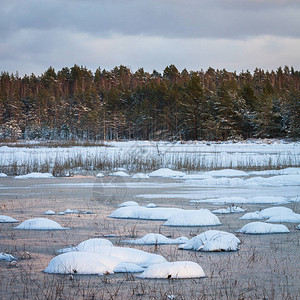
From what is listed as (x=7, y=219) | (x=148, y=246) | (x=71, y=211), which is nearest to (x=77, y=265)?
(x=148, y=246)

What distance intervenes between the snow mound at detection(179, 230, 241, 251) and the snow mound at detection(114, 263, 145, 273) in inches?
42.9

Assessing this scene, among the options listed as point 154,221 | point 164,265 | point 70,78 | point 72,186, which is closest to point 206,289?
point 164,265

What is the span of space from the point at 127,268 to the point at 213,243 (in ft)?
4.31

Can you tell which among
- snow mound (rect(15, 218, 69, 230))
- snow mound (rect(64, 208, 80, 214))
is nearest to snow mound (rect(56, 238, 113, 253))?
snow mound (rect(15, 218, 69, 230))

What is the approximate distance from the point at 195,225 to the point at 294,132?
137 ft

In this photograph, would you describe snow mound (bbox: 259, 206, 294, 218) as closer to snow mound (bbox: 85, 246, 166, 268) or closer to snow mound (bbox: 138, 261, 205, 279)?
snow mound (bbox: 85, 246, 166, 268)

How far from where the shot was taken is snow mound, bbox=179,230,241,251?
222 inches

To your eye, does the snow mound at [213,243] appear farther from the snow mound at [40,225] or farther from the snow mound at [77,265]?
the snow mound at [40,225]

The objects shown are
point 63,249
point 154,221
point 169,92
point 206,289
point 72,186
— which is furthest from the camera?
point 169,92

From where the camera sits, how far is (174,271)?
4.45 meters

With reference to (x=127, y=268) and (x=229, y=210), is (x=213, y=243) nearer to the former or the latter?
(x=127, y=268)

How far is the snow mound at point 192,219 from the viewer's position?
742 centimetres

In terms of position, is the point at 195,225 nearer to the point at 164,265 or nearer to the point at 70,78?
the point at 164,265

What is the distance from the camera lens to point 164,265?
4.55 metres
